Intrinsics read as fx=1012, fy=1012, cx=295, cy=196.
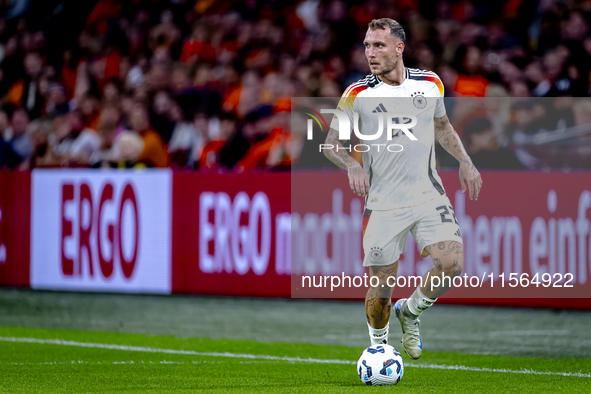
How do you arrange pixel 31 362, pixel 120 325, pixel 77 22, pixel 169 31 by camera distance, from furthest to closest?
pixel 77 22 < pixel 169 31 < pixel 120 325 < pixel 31 362

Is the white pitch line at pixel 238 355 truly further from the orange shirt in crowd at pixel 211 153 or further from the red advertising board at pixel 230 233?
the orange shirt in crowd at pixel 211 153

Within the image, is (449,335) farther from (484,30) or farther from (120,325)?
(484,30)

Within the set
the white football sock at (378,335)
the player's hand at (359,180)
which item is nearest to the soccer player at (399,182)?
the white football sock at (378,335)

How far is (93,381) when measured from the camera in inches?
247

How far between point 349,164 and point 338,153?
0.16 metres

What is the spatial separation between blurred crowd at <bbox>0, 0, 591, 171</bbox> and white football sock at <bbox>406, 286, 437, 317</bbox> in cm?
350

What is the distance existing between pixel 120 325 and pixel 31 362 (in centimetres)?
235

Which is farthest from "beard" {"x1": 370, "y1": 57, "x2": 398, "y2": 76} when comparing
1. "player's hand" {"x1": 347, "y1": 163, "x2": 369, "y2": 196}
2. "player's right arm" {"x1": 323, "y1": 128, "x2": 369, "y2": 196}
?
"player's hand" {"x1": 347, "y1": 163, "x2": 369, "y2": 196}

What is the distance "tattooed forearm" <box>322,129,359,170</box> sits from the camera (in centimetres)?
614

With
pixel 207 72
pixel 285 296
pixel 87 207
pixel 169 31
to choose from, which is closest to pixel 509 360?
pixel 285 296

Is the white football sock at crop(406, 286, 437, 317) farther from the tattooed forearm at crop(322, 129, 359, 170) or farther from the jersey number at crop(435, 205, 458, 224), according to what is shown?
the tattooed forearm at crop(322, 129, 359, 170)

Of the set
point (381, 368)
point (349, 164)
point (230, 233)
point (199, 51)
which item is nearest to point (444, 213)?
point (349, 164)

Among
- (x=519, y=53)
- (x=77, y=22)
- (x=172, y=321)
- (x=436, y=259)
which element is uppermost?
(x=77, y=22)

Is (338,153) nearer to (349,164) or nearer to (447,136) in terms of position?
(349,164)
